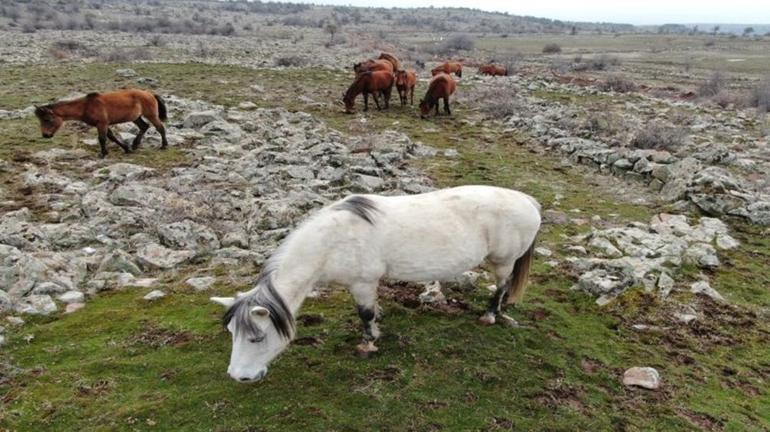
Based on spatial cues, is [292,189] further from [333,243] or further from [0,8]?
[0,8]

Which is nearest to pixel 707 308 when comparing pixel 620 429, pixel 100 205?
pixel 620 429

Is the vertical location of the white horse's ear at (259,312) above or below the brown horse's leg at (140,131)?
above

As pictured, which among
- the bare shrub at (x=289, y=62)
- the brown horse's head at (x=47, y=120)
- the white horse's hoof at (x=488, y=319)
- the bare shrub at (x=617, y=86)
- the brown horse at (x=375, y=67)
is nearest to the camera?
the white horse's hoof at (x=488, y=319)

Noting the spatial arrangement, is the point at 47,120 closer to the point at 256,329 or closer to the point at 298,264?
the point at 298,264

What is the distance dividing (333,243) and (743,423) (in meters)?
3.98

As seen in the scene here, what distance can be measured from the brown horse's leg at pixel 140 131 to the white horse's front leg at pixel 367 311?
28.4ft

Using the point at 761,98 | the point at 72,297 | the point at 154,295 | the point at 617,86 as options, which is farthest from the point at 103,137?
the point at 761,98

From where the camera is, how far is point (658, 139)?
1340cm

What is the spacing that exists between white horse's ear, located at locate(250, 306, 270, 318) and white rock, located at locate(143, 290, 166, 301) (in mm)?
2478

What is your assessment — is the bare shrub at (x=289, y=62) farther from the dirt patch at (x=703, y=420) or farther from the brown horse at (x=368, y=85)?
the dirt patch at (x=703, y=420)

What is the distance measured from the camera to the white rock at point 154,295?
625 centimetres

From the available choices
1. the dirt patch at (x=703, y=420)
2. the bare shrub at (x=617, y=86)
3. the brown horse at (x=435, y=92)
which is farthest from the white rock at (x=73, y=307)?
the bare shrub at (x=617, y=86)

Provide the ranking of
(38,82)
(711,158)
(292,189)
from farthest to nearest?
(38,82)
(711,158)
(292,189)

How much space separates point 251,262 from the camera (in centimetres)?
709
